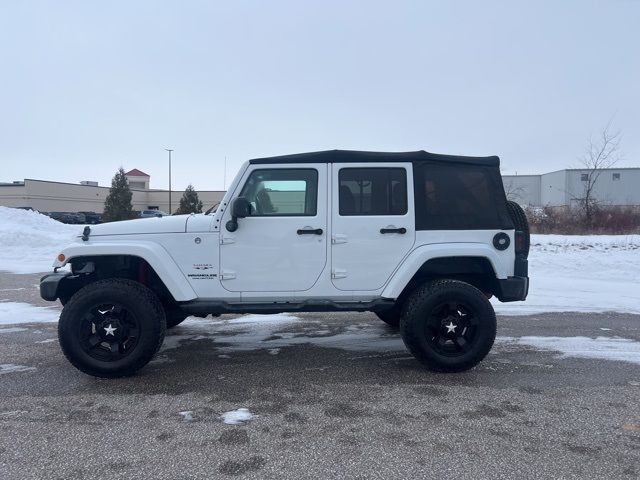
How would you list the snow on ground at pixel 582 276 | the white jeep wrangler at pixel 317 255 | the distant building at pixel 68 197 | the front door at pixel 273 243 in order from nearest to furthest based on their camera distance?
the white jeep wrangler at pixel 317 255, the front door at pixel 273 243, the snow on ground at pixel 582 276, the distant building at pixel 68 197

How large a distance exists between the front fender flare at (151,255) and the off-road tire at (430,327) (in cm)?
211

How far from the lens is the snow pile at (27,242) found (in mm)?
14000

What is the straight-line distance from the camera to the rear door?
502cm

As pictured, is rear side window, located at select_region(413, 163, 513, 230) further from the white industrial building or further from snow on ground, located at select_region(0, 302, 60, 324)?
the white industrial building

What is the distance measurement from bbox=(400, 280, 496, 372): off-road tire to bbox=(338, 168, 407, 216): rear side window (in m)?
0.88

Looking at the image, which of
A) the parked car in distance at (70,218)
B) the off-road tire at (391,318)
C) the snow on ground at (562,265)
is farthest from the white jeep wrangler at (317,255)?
the parked car in distance at (70,218)

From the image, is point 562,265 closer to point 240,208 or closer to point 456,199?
point 456,199

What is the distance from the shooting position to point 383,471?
10.4 feet

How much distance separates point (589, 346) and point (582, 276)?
7.00 metres

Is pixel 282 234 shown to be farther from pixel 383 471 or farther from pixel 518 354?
pixel 518 354

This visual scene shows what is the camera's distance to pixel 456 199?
17.0ft

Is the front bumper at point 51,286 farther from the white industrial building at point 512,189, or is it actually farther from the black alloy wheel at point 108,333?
the white industrial building at point 512,189

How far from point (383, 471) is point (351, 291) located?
2103mm

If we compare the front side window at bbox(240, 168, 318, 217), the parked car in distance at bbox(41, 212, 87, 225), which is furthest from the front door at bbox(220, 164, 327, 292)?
the parked car in distance at bbox(41, 212, 87, 225)
